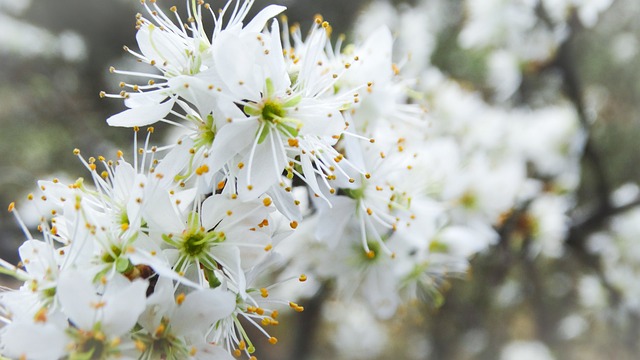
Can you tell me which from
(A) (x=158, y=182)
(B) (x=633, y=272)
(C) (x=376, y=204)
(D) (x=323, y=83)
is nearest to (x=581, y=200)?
(B) (x=633, y=272)

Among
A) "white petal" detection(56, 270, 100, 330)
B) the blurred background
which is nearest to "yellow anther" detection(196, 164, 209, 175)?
"white petal" detection(56, 270, 100, 330)

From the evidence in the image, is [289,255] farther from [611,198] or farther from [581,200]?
[581,200]

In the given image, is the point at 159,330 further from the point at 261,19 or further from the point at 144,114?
the point at 261,19

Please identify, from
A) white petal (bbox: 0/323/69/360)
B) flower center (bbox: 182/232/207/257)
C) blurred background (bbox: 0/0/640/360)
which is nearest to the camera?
white petal (bbox: 0/323/69/360)

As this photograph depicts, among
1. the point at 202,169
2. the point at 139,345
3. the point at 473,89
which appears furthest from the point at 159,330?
the point at 473,89

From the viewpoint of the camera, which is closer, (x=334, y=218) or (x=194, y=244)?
(x=194, y=244)

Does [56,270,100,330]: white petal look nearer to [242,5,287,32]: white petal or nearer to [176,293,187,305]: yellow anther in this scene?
[176,293,187,305]: yellow anther

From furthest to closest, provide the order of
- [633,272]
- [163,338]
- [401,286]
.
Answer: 1. [633,272]
2. [401,286]
3. [163,338]

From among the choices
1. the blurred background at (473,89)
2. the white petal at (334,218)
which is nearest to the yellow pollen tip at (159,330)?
the white petal at (334,218)

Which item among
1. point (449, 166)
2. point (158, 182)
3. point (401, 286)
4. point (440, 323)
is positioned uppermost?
point (158, 182)
